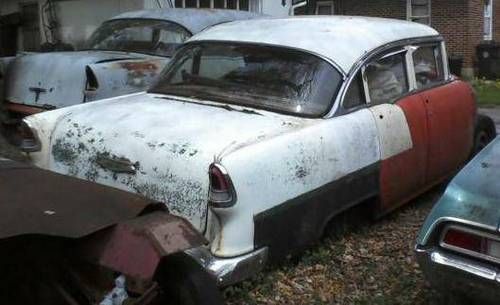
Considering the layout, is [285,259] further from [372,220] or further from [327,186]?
[372,220]

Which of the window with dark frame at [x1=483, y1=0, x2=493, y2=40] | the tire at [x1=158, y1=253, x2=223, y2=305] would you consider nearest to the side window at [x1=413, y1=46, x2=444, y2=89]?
the tire at [x1=158, y1=253, x2=223, y2=305]

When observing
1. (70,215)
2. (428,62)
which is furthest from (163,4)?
(70,215)

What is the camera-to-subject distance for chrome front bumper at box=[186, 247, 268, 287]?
150 inches

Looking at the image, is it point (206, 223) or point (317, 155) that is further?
point (317, 155)

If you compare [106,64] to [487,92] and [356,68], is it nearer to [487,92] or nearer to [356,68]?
[356,68]

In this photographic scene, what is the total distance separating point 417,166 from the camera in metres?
5.50

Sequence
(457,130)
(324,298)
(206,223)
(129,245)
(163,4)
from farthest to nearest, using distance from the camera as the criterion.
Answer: (163,4) < (457,130) < (324,298) < (206,223) < (129,245)

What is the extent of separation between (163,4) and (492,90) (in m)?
8.50

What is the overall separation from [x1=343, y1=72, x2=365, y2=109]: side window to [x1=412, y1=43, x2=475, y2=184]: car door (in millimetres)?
804

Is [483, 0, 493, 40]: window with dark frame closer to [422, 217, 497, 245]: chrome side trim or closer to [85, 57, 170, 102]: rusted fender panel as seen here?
[85, 57, 170, 102]: rusted fender panel

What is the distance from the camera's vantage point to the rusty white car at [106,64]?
6777mm

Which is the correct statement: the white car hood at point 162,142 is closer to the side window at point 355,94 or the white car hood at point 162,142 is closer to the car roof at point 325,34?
the side window at point 355,94

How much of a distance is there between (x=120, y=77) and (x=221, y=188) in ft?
10.6

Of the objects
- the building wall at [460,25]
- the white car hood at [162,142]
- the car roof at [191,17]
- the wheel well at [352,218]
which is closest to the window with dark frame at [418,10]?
the building wall at [460,25]
